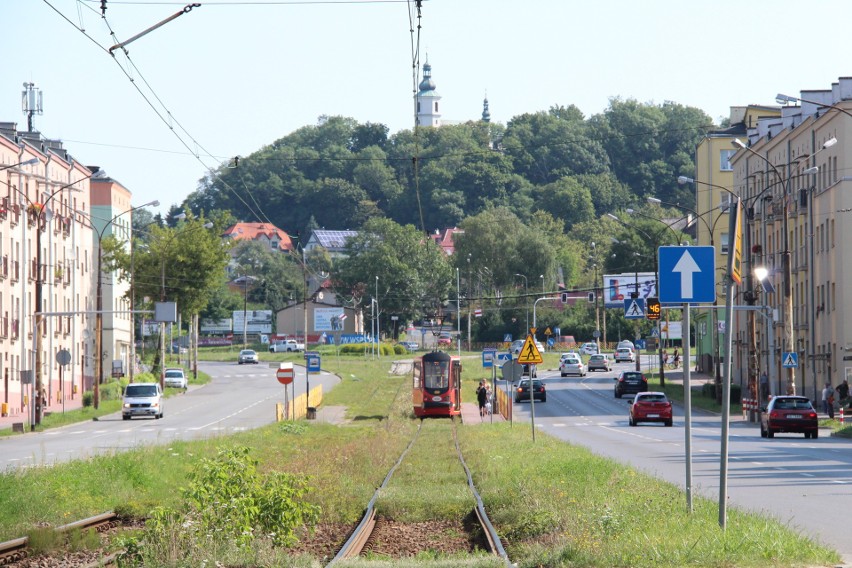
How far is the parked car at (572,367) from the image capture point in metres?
95.2

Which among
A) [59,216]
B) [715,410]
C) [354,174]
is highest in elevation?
[354,174]

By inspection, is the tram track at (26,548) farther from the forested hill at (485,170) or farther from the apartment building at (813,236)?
Result: the forested hill at (485,170)

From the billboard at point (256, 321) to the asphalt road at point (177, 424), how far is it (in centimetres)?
6168

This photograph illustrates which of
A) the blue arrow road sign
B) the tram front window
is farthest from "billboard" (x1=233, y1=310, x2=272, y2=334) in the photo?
the blue arrow road sign

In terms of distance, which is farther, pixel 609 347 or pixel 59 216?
→ pixel 609 347

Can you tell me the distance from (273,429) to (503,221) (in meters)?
103

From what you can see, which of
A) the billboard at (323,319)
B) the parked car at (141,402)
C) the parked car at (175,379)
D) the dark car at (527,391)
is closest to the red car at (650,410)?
the dark car at (527,391)

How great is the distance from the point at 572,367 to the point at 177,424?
157 ft

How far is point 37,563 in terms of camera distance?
14328 mm

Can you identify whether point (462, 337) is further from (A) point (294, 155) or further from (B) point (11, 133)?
(B) point (11, 133)

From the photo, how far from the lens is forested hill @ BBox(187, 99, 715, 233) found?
170000 mm

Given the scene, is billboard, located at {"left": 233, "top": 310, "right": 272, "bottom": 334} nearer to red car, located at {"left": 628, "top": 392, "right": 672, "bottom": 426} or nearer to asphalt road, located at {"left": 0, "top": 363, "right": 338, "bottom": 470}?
asphalt road, located at {"left": 0, "top": 363, "right": 338, "bottom": 470}

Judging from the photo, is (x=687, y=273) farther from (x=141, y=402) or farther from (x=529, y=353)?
(x=141, y=402)

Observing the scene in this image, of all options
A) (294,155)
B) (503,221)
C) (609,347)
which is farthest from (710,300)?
(294,155)
